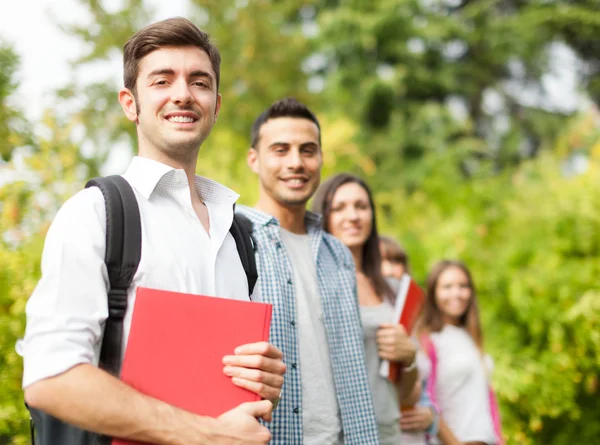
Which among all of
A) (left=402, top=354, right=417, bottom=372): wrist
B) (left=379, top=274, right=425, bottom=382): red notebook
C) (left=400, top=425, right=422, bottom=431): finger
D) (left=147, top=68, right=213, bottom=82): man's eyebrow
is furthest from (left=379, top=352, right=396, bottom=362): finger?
(left=147, top=68, right=213, bottom=82): man's eyebrow

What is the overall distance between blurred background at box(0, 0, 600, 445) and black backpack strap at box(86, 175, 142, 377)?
5.57ft

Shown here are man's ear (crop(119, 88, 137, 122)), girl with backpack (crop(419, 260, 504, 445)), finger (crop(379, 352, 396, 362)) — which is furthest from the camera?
girl with backpack (crop(419, 260, 504, 445))

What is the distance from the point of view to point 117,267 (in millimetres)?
1349

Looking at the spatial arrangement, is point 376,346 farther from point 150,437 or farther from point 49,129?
point 49,129

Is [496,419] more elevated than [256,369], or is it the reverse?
[256,369]

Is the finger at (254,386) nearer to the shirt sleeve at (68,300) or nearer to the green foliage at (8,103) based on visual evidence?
the shirt sleeve at (68,300)

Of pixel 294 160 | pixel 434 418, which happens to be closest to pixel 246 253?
pixel 294 160

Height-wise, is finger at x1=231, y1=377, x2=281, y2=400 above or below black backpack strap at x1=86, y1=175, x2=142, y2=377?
below

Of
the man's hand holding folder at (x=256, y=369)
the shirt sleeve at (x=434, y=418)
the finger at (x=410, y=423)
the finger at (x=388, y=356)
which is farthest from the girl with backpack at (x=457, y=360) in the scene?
the man's hand holding folder at (x=256, y=369)

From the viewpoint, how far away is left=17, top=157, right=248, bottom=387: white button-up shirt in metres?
1.23

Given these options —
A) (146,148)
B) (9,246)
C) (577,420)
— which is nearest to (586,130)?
(577,420)

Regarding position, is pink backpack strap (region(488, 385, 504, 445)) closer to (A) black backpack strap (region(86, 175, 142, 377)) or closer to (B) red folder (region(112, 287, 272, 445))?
(B) red folder (region(112, 287, 272, 445))

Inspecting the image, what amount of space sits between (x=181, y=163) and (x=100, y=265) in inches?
16.3

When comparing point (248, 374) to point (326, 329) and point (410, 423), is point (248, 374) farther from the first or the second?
point (410, 423)
